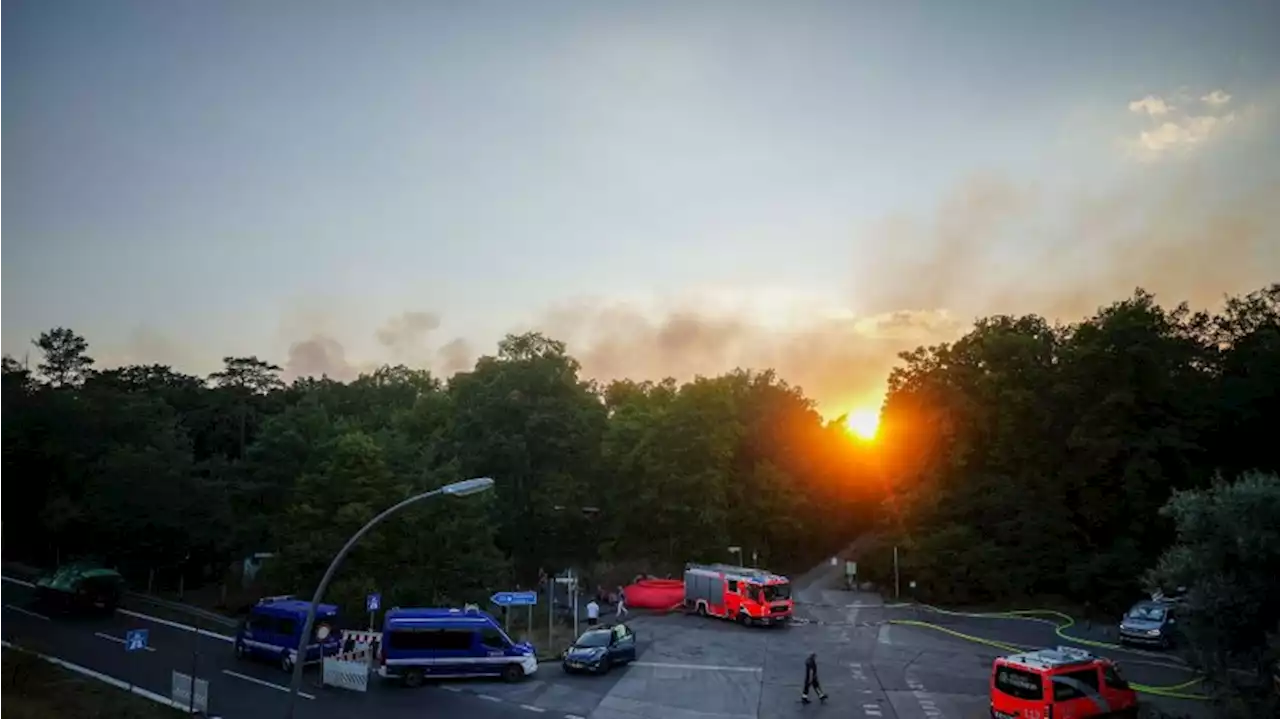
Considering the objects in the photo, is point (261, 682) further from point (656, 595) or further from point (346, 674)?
point (656, 595)

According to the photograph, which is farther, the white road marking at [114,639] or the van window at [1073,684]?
the white road marking at [114,639]

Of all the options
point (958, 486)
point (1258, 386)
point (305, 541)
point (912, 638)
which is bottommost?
point (912, 638)

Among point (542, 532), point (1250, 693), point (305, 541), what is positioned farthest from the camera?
point (542, 532)

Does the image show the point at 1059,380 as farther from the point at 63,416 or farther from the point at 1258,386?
the point at 63,416

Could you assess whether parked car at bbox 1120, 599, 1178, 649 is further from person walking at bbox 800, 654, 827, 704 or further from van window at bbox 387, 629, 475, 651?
van window at bbox 387, 629, 475, 651

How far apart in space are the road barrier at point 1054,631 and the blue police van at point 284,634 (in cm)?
2957

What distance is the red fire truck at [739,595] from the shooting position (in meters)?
41.1

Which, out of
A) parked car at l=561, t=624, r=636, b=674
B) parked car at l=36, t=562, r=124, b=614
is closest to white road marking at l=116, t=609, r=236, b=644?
parked car at l=36, t=562, r=124, b=614

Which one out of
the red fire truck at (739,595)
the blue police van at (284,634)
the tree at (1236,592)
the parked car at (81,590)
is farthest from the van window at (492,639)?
the tree at (1236,592)

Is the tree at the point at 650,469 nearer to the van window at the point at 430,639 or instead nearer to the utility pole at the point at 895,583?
the utility pole at the point at 895,583

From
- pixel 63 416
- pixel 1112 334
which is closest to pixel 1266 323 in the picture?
pixel 1112 334

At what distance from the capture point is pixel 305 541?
38.6 m

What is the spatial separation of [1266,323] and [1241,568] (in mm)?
42528

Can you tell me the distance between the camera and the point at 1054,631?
41.7 m
